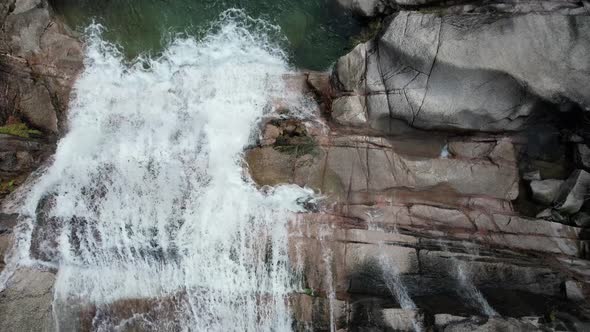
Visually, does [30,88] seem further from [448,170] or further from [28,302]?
[448,170]

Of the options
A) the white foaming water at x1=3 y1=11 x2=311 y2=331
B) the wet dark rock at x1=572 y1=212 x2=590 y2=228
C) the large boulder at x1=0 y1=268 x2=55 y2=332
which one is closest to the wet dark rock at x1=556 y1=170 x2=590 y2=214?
the wet dark rock at x1=572 y1=212 x2=590 y2=228

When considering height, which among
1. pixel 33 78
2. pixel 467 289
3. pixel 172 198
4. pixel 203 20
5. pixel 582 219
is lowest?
pixel 467 289

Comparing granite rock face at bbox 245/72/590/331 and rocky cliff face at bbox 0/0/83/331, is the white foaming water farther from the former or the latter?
granite rock face at bbox 245/72/590/331

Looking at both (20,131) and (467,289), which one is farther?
(20,131)

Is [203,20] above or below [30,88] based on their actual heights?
above

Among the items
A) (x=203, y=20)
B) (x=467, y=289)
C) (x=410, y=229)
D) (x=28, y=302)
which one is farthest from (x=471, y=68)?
(x=28, y=302)

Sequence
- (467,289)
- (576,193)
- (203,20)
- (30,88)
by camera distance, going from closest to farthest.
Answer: (467,289) < (576,193) < (30,88) < (203,20)

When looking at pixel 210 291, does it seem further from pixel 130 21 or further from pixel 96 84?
pixel 130 21

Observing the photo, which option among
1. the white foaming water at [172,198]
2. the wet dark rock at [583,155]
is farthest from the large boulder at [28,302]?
the wet dark rock at [583,155]
